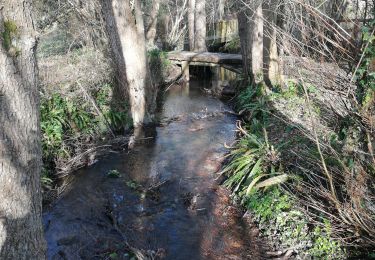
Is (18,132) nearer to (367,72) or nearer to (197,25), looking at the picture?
(367,72)

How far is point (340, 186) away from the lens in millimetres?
4891

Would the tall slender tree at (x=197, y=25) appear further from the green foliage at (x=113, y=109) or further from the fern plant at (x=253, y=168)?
the fern plant at (x=253, y=168)

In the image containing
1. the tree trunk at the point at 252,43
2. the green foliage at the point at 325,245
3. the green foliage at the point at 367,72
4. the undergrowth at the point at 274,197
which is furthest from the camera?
the tree trunk at the point at 252,43

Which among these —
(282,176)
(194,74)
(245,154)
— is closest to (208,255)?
(282,176)

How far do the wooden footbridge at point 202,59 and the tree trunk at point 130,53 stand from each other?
5918 mm

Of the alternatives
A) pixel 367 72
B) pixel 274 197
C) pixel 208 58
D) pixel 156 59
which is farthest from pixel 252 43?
pixel 367 72

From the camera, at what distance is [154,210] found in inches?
252

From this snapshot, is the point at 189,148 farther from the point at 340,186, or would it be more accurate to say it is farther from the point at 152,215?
the point at 340,186

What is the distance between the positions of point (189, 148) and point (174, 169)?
1.24 m

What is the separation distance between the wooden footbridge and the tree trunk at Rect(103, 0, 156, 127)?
5918 mm

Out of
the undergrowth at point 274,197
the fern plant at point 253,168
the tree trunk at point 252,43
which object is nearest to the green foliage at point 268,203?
the undergrowth at point 274,197

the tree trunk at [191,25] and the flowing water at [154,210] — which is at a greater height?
the tree trunk at [191,25]

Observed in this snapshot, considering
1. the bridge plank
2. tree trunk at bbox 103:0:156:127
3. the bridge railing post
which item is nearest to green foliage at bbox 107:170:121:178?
tree trunk at bbox 103:0:156:127

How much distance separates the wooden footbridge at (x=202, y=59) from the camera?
1537cm
